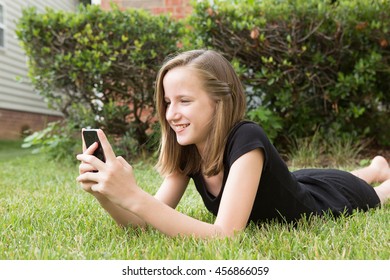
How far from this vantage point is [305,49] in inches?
218

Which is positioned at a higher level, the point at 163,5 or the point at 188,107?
the point at 163,5

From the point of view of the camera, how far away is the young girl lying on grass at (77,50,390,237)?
1972 millimetres

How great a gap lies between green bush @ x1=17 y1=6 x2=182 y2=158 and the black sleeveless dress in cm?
329

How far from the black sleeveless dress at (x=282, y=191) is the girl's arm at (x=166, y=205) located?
0.04 m

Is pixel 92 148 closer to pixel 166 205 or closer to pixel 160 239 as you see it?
pixel 166 205

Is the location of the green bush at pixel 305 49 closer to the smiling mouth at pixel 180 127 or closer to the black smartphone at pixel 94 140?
the smiling mouth at pixel 180 127

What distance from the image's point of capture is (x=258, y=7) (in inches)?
227

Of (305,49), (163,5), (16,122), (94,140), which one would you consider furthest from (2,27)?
(94,140)

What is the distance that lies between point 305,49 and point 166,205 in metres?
4.02

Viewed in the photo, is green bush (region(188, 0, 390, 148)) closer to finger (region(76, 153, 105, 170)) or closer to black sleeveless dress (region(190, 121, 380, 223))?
black sleeveless dress (region(190, 121, 380, 223))

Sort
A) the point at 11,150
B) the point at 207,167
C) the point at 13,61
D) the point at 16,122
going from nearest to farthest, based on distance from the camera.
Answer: the point at 207,167 < the point at 11,150 < the point at 13,61 < the point at 16,122

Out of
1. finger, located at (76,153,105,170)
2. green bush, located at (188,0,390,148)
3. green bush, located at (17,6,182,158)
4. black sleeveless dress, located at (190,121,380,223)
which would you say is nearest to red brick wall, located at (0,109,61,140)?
green bush, located at (17,6,182,158)
